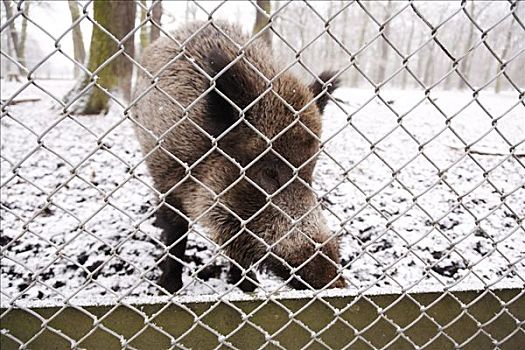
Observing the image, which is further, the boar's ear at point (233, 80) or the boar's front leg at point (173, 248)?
the boar's front leg at point (173, 248)

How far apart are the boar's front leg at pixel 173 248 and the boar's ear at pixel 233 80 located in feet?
3.80

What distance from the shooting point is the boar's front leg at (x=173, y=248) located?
322 centimetres

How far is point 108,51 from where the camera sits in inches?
297

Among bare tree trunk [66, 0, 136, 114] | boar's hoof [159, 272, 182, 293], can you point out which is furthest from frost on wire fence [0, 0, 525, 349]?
bare tree trunk [66, 0, 136, 114]

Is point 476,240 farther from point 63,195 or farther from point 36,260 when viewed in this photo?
point 63,195

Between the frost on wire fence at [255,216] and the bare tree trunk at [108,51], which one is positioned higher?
the bare tree trunk at [108,51]

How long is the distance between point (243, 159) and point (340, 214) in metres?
2.22

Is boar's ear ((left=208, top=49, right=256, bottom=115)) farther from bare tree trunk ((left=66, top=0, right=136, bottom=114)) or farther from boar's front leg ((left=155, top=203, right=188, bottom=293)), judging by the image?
bare tree trunk ((left=66, top=0, right=136, bottom=114))

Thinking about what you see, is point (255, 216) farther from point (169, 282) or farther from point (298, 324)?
point (169, 282)

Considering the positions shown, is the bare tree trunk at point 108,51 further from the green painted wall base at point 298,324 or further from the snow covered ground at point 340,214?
the green painted wall base at point 298,324

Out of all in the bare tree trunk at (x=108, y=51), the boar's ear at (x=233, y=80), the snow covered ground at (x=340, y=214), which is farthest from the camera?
the bare tree trunk at (x=108, y=51)

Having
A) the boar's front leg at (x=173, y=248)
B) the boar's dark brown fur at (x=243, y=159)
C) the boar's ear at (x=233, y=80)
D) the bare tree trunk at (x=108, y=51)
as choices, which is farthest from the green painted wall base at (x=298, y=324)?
the bare tree trunk at (x=108, y=51)

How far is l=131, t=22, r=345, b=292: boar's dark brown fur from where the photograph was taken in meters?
2.31

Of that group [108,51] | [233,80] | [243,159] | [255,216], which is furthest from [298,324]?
[108,51]
